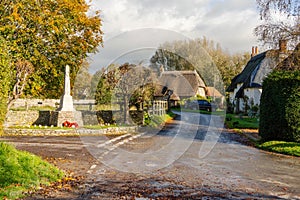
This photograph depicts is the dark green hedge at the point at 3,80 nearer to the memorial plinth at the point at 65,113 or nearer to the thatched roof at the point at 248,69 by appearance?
the memorial plinth at the point at 65,113

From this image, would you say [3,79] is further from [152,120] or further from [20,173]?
[152,120]

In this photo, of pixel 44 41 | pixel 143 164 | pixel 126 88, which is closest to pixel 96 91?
pixel 126 88

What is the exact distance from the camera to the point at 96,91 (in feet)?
77.5

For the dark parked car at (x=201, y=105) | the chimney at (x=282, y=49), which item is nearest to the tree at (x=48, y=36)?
the chimney at (x=282, y=49)

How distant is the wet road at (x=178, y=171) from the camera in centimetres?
672

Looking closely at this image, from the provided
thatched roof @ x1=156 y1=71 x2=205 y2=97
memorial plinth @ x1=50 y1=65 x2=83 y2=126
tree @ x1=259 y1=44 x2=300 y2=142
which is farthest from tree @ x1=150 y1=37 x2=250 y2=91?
tree @ x1=259 y1=44 x2=300 y2=142

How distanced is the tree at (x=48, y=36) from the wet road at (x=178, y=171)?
11351 millimetres

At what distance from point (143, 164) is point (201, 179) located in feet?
7.66

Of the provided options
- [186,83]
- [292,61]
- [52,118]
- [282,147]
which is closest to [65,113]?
[52,118]

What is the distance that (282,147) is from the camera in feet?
43.6

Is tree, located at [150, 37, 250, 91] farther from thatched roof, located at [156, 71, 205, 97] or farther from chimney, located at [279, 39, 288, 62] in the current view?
chimney, located at [279, 39, 288, 62]

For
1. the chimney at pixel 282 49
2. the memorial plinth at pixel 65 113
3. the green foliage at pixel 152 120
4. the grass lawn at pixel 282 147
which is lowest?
the grass lawn at pixel 282 147

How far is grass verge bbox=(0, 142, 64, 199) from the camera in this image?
248 inches

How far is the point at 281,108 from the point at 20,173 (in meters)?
10.9
